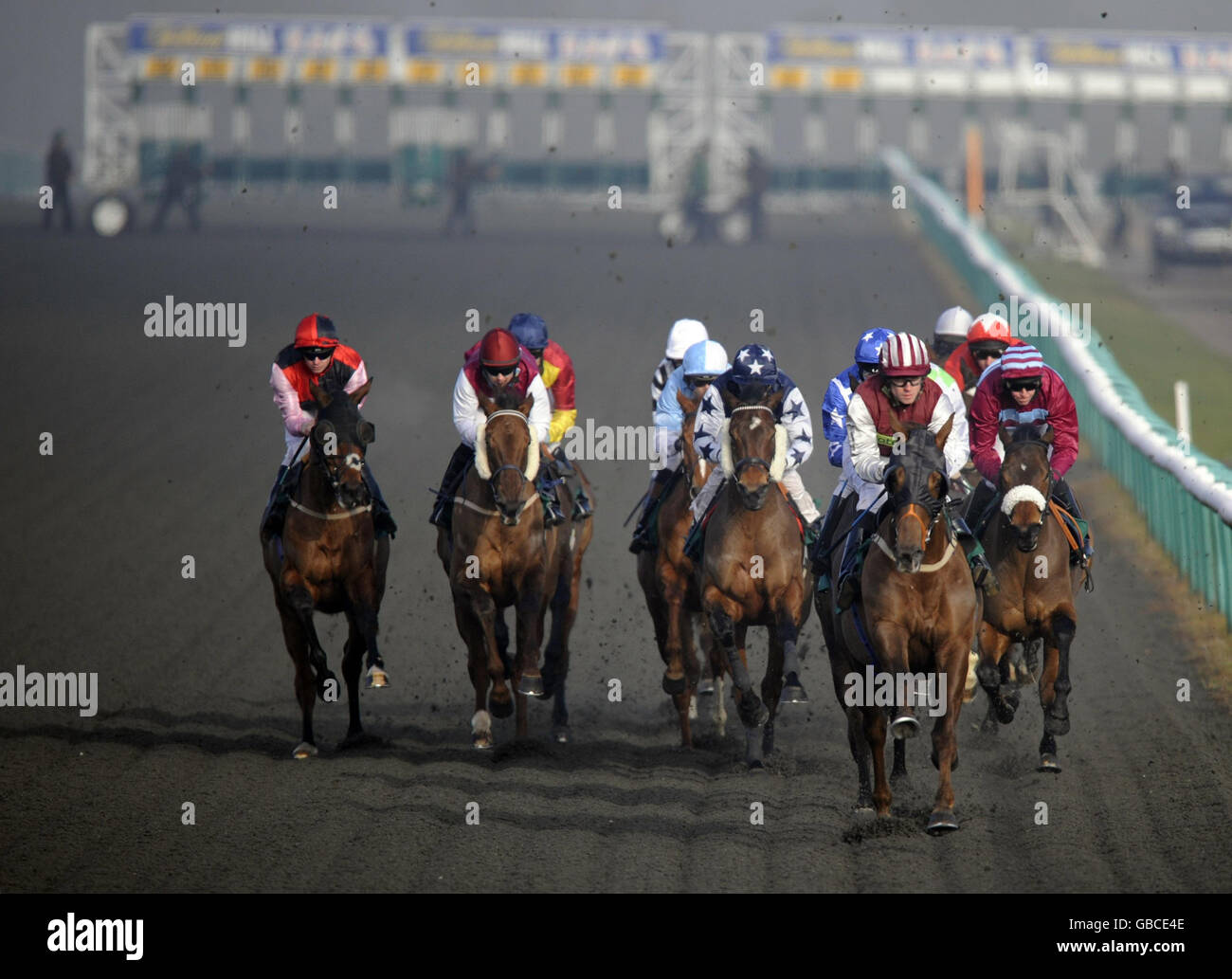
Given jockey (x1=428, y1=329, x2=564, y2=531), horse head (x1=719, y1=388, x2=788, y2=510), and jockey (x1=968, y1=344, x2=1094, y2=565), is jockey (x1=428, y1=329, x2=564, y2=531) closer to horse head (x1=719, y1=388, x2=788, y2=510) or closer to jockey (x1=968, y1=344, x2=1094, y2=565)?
horse head (x1=719, y1=388, x2=788, y2=510)

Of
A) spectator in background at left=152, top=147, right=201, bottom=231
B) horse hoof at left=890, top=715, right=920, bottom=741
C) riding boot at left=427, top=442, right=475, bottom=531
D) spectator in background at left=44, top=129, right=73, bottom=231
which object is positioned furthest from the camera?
spectator in background at left=152, top=147, right=201, bottom=231

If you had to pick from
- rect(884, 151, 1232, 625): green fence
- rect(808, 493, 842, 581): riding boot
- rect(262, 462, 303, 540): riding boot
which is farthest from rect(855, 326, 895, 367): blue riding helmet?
rect(262, 462, 303, 540): riding boot

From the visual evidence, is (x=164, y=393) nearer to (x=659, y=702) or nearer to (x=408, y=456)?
(x=408, y=456)

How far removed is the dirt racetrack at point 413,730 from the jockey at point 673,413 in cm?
124

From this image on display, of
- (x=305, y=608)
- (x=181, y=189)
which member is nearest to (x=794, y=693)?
(x=305, y=608)

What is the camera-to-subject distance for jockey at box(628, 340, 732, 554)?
9930 mm

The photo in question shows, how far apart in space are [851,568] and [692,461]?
1727mm

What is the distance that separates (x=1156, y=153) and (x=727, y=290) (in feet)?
171

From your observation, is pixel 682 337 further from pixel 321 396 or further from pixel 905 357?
pixel 905 357

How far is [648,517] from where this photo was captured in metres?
10.0

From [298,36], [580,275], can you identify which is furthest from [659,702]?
[298,36]

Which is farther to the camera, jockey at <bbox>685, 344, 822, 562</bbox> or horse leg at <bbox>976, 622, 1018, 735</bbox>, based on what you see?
horse leg at <bbox>976, 622, 1018, 735</bbox>

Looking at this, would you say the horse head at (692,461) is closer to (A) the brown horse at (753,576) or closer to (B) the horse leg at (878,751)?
(A) the brown horse at (753,576)

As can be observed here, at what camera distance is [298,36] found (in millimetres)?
41969
